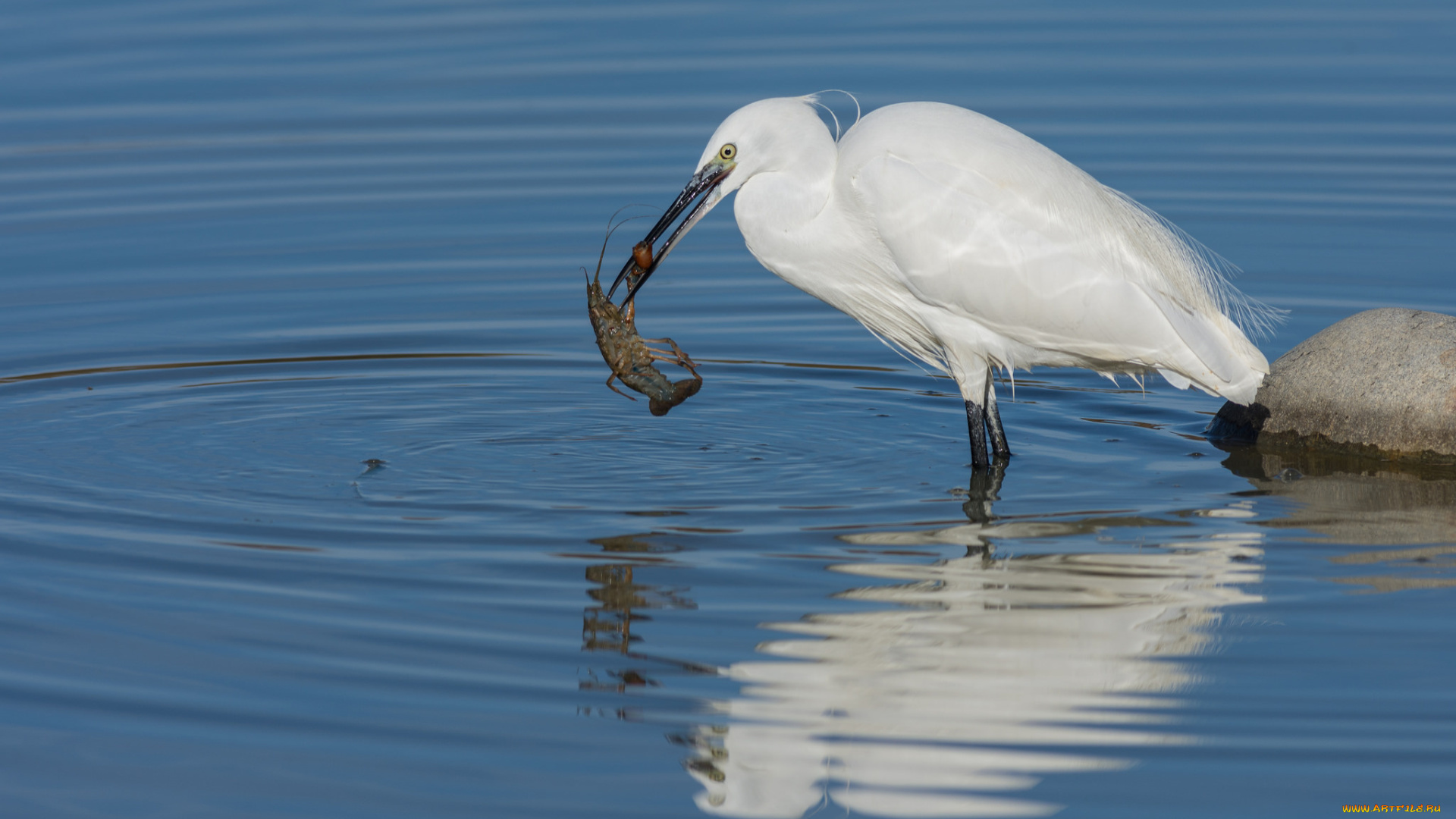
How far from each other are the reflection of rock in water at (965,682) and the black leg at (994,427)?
1.32 meters

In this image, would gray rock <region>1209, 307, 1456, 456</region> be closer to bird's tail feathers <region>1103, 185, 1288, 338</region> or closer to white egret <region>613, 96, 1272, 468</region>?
white egret <region>613, 96, 1272, 468</region>

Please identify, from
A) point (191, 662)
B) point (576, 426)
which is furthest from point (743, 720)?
point (576, 426)

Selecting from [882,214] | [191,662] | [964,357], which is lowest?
[191,662]

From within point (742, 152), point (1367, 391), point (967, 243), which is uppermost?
point (742, 152)

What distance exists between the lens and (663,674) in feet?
19.1

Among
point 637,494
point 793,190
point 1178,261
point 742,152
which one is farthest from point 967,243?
point 637,494

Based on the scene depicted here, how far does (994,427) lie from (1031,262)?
0.89 metres

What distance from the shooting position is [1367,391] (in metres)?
8.37

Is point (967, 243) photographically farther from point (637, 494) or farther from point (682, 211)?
point (637, 494)

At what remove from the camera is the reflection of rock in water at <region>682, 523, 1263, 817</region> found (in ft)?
16.6

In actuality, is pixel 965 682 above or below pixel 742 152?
below

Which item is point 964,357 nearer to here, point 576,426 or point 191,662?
point 576,426

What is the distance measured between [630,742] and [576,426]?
3.65 meters

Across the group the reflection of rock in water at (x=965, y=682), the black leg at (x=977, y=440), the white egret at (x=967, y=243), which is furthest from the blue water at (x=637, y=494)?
the white egret at (x=967, y=243)
